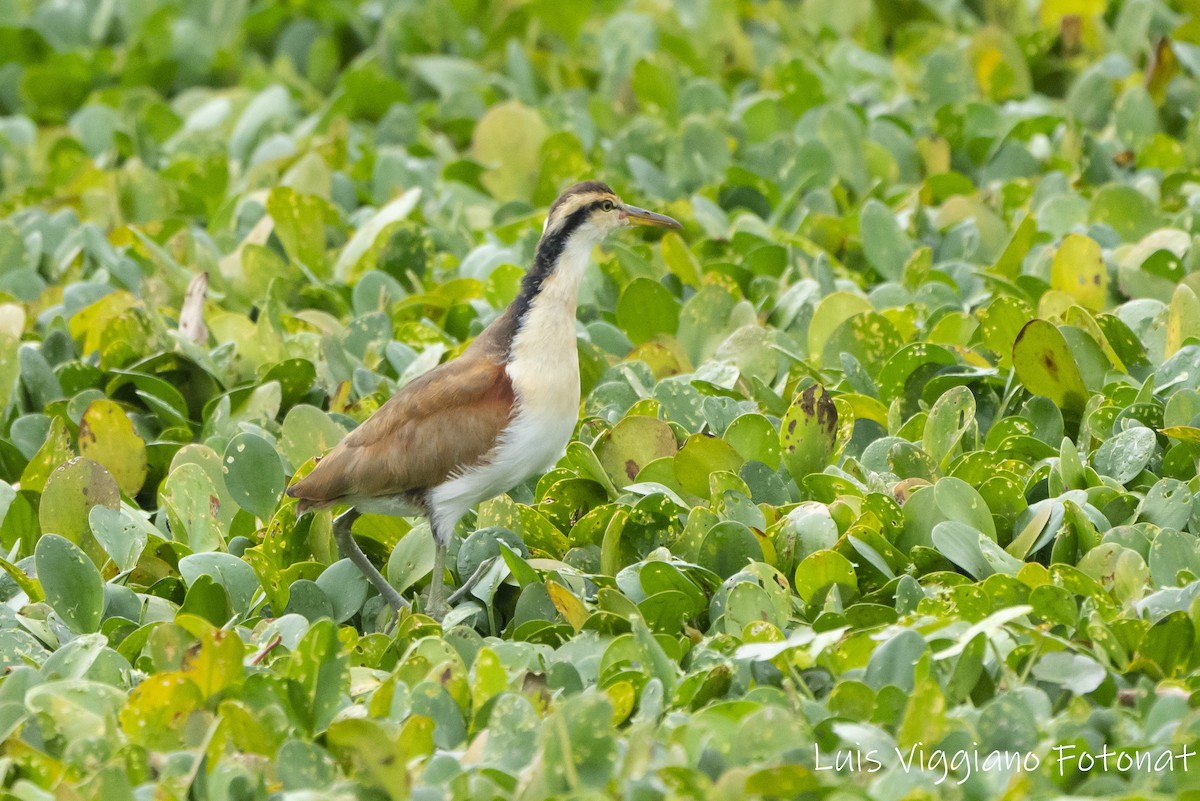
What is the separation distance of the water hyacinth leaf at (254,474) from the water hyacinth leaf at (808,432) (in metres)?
2.05

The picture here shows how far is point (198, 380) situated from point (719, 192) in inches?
132

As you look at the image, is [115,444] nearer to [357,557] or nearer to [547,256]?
[357,557]

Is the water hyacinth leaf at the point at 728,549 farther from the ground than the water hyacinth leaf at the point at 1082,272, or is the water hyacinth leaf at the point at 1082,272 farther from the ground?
the water hyacinth leaf at the point at 1082,272

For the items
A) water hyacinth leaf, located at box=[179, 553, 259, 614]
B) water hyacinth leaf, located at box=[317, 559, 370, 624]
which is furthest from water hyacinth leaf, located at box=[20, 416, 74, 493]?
water hyacinth leaf, located at box=[317, 559, 370, 624]

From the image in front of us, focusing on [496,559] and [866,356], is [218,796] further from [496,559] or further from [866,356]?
[866,356]

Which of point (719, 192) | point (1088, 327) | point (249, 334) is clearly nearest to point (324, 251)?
point (249, 334)

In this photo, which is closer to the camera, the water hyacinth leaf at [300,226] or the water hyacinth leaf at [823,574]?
the water hyacinth leaf at [823,574]

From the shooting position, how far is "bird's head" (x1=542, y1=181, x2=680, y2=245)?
6.46 m

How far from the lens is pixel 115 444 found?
6914 mm

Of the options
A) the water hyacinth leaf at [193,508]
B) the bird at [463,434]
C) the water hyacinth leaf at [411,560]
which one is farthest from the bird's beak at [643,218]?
the water hyacinth leaf at [193,508]

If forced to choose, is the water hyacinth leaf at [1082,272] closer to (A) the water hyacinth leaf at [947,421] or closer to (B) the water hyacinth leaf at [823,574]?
(A) the water hyacinth leaf at [947,421]

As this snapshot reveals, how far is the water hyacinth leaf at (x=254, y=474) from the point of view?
6.41 metres

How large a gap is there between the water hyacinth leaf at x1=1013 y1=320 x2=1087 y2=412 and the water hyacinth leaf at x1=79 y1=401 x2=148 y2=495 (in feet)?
12.4

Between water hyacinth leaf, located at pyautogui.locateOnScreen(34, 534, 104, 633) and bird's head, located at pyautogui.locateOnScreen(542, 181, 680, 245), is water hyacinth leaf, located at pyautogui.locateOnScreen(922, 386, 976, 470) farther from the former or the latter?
water hyacinth leaf, located at pyautogui.locateOnScreen(34, 534, 104, 633)
